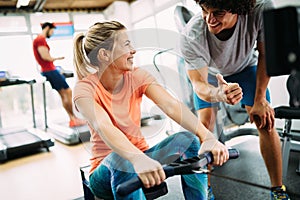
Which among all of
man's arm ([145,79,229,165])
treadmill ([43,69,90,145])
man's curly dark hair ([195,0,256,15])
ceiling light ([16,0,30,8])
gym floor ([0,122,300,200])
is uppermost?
ceiling light ([16,0,30,8])

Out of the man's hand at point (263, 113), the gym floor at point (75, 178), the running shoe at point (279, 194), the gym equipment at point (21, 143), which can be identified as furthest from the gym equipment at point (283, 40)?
the gym equipment at point (21, 143)

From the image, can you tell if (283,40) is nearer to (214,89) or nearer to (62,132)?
(214,89)

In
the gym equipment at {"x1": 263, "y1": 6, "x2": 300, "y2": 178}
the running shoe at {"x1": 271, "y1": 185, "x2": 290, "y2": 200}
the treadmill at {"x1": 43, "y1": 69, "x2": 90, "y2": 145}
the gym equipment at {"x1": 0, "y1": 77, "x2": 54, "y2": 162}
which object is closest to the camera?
the gym equipment at {"x1": 263, "y1": 6, "x2": 300, "y2": 178}

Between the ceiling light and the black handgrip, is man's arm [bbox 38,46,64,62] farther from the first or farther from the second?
the black handgrip

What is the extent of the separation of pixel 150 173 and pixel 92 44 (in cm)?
34

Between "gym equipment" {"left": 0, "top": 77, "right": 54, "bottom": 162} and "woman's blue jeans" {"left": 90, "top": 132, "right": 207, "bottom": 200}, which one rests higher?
"woman's blue jeans" {"left": 90, "top": 132, "right": 207, "bottom": 200}

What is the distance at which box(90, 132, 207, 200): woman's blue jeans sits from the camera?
65 centimetres

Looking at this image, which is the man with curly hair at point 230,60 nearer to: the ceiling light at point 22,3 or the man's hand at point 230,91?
the man's hand at point 230,91

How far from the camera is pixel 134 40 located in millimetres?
673

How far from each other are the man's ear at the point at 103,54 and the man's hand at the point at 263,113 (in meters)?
0.64

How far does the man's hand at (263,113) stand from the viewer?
41.0 inches

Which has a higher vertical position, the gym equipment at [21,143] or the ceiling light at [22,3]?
the ceiling light at [22,3]

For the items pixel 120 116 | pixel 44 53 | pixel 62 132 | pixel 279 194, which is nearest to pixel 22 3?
pixel 44 53

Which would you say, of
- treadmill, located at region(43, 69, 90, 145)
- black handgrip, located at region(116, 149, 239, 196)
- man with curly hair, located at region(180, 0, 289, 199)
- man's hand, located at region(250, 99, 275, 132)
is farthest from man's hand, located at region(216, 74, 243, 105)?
treadmill, located at region(43, 69, 90, 145)
